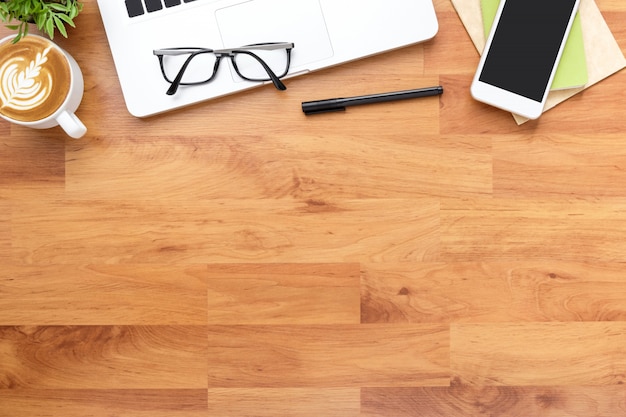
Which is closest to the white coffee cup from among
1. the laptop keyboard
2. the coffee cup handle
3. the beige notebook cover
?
the coffee cup handle

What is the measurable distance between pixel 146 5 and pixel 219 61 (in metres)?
0.11

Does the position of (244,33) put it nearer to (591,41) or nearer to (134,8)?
(134,8)

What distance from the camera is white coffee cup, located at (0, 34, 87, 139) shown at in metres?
0.75

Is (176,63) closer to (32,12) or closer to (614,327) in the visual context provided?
(32,12)

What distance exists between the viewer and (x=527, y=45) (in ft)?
2.58

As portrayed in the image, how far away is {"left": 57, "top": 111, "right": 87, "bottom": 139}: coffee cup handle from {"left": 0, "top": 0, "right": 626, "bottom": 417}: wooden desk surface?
0.18 ft

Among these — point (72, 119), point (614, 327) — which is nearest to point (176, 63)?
point (72, 119)

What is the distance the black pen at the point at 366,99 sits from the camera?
79 cm

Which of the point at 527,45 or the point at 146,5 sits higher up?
the point at 146,5

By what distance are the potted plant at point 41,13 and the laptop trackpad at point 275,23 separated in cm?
18

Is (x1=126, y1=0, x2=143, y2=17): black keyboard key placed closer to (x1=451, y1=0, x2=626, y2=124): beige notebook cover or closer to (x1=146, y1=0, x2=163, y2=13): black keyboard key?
(x1=146, y1=0, x2=163, y2=13): black keyboard key

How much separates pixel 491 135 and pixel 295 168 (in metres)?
0.27

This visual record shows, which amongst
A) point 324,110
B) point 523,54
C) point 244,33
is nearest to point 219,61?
point 244,33

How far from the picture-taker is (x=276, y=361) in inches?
32.6
